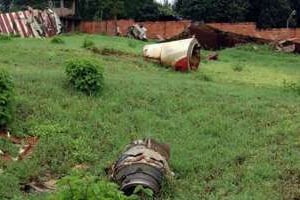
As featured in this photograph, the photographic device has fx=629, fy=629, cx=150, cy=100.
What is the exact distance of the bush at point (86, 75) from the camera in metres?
12.1

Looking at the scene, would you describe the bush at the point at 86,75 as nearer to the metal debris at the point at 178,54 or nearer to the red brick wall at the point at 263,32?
the metal debris at the point at 178,54

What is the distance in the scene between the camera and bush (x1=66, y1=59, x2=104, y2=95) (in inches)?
476

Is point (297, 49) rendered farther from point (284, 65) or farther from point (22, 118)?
point (22, 118)

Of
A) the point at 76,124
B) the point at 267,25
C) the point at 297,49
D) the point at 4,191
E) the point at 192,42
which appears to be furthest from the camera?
the point at 267,25

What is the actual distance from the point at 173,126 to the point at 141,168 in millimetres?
3074

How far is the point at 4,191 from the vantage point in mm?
7844

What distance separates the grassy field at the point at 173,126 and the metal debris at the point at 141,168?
0.28m

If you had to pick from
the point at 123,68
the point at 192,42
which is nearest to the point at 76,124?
the point at 123,68

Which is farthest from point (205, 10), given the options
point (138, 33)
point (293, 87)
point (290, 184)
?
point (290, 184)

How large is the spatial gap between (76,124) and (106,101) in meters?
1.39

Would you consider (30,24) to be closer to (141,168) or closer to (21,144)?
(21,144)

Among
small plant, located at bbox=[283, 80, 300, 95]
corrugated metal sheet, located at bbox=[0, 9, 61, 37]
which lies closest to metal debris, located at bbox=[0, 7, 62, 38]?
corrugated metal sheet, located at bbox=[0, 9, 61, 37]

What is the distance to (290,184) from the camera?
8.03 metres

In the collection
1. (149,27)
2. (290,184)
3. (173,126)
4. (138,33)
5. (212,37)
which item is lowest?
(149,27)
